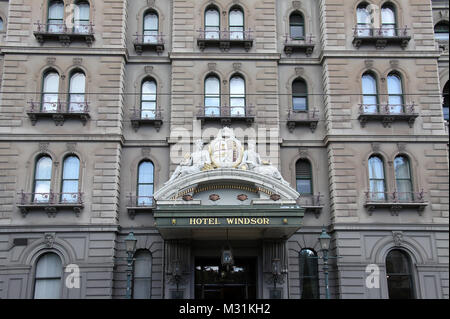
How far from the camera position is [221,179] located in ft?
76.7

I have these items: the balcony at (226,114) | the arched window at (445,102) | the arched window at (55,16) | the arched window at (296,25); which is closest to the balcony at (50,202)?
the balcony at (226,114)

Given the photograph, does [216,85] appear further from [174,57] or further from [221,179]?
[221,179]

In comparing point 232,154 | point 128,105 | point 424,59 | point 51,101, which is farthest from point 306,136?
point 51,101

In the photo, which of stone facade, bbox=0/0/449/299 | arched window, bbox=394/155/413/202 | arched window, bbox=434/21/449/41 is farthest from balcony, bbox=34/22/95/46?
arched window, bbox=434/21/449/41

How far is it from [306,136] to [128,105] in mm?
8517

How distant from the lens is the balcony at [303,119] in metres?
26.6

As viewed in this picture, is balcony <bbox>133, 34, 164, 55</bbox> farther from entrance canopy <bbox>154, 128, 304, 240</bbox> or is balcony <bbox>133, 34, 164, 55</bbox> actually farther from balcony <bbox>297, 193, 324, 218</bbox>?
balcony <bbox>297, 193, 324, 218</bbox>

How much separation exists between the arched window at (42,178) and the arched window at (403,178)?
15586 millimetres

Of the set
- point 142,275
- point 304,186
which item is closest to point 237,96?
point 304,186

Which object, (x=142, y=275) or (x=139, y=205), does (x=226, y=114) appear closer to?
(x=139, y=205)

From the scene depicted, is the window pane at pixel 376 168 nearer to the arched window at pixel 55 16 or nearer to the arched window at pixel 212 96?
the arched window at pixel 212 96

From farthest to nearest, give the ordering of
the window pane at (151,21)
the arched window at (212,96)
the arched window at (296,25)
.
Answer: the arched window at (296,25), the window pane at (151,21), the arched window at (212,96)

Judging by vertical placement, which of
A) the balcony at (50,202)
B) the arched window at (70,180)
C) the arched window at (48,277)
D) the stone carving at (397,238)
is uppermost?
the arched window at (70,180)

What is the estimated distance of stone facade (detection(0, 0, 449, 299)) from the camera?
24562 millimetres
